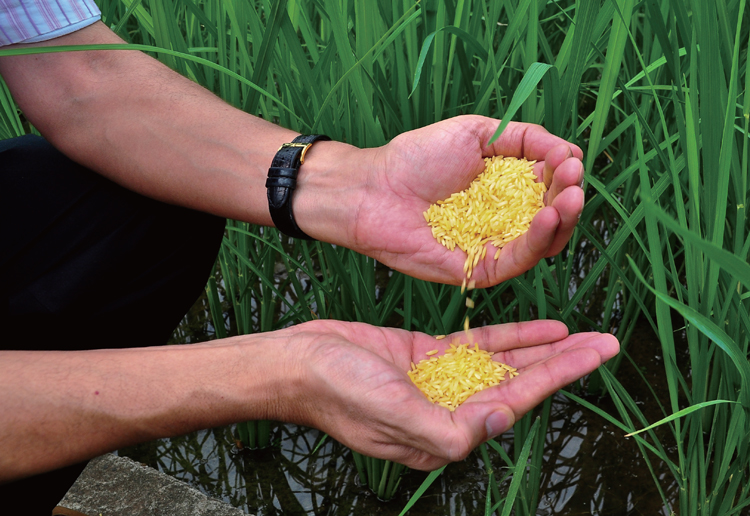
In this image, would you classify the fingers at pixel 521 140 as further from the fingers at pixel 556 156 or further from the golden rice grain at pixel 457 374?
the golden rice grain at pixel 457 374

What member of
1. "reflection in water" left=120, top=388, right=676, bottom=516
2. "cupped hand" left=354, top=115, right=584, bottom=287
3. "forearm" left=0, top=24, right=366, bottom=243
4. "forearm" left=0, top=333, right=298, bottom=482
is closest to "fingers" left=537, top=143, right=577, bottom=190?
"cupped hand" left=354, top=115, right=584, bottom=287

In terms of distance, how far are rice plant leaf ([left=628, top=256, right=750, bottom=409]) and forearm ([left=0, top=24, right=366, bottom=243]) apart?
22.0 inches

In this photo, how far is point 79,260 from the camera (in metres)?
1.00

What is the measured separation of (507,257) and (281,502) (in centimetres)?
64

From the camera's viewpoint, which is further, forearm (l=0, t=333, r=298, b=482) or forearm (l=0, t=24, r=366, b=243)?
forearm (l=0, t=24, r=366, b=243)

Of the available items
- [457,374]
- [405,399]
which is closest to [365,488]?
[457,374]

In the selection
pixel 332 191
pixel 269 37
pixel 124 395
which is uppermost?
pixel 269 37

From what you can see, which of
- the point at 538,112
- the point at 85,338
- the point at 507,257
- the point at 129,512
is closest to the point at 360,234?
the point at 507,257

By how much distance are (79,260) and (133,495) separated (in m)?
0.42

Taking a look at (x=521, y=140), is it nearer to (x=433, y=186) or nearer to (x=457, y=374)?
(x=433, y=186)

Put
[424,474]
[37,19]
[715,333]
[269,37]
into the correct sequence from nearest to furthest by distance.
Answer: [715,333], [269,37], [37,19], [424,474]

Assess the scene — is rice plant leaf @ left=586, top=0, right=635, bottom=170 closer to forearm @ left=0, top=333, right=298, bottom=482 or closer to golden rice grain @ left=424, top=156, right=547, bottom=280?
golden rice grain @ left=424, top=156, right=547, bottom=280

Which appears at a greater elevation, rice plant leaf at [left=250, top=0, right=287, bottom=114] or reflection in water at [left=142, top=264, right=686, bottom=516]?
rice plant leaf at [left=250, top=0, right=287, bottom=114]

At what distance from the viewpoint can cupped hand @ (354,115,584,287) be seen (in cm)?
94
